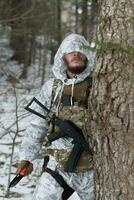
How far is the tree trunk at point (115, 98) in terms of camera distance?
3455mm

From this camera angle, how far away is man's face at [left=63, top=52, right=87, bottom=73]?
16.1 ft

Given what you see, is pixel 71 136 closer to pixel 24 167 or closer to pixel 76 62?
pixel 24 167

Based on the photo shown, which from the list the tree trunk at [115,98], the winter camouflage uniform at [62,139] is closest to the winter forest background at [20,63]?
the winter camouflage uniform at [62,139]

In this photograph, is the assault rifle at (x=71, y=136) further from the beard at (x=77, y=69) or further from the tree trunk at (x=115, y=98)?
the tree trunk at (x=115, y=98)

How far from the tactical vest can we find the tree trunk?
1030 millimetres

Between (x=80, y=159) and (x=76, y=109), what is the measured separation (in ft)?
1.43

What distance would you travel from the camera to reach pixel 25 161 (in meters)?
5.00

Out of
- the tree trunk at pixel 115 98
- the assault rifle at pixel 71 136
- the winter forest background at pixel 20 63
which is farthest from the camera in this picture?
the winter forest background at pixel 20 63

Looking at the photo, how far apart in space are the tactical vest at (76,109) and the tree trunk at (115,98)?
1.03 meters

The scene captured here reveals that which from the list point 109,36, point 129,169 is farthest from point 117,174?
point 109,36

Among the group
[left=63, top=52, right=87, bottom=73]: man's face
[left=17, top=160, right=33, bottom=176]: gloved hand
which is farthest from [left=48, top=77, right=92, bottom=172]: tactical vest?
[left=17, top=160, right=33, bottom=176]: gloved hand

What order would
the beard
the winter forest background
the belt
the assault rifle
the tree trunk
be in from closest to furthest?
the tree trunk, the assault rifle, the belt, the beard, the winter forest background

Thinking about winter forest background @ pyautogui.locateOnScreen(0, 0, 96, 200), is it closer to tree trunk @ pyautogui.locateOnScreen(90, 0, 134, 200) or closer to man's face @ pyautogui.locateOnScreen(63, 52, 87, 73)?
man's face @ pyautogui.locateOnScreen(63, 52, 87, 73)

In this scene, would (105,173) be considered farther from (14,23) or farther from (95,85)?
(14,23)
